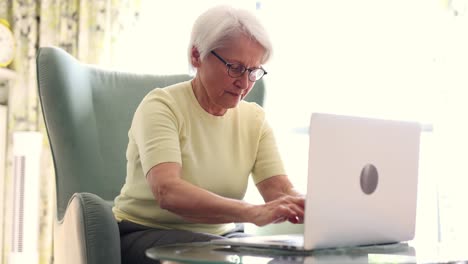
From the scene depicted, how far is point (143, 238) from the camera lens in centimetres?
139

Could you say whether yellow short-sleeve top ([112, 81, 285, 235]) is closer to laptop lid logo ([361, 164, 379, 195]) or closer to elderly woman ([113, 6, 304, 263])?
elderly woman ([113, 6, 304, 263])

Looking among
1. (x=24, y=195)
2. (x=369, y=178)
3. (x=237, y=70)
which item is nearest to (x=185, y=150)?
(x=237, y=70)

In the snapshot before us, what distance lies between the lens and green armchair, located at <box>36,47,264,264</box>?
1.28 meters

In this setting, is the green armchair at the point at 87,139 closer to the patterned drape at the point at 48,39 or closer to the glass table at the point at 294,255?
the glass table at the point at 294,255

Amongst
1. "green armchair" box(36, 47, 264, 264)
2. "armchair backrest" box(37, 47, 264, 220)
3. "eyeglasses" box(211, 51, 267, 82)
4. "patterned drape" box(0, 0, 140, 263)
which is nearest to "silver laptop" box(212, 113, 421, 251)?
"green armchair" box(36, 47, 264, 264)

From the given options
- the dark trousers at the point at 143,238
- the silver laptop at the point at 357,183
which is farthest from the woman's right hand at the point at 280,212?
the dark trousers at the point at 143,238

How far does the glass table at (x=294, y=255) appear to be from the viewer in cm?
96

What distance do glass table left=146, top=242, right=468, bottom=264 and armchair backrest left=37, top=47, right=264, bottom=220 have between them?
71cm

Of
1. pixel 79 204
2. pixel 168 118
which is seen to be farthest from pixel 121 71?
pixel 79 204

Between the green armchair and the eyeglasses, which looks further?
the eyeglasses

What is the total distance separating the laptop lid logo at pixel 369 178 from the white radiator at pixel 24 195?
6.89 feet

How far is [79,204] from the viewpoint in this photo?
4.24 ft

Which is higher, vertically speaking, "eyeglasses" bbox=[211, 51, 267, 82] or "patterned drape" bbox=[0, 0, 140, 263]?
"patterned drape" bbox=[0, 0, 140, 263]

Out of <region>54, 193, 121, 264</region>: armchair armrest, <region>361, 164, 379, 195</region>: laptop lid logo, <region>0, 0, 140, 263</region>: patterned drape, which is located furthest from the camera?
<region>0, 0, 140, 263</region>: patterned drape
